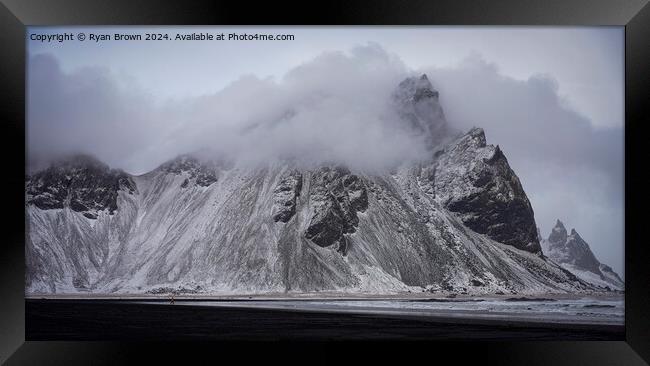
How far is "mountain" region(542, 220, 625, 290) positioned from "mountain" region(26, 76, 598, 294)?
230 inches

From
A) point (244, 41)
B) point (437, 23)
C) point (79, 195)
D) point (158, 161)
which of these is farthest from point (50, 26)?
point (79, 195)

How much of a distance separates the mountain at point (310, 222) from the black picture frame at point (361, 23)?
19.6 metres

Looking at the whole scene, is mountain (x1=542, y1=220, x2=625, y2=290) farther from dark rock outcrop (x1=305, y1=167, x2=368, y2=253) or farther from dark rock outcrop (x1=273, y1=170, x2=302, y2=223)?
A: dark rock outcrop (x1=273, y1=170, x2=302, y2=223)

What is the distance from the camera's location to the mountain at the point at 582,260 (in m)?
Answer: 21.0

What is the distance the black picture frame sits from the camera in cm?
1834

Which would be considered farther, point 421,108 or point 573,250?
point 421,108

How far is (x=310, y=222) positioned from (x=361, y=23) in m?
65.2

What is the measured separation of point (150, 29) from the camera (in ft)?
67.7

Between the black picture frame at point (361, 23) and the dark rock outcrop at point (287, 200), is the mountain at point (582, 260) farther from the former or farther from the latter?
the dark rock outcrop at point (287, 200)

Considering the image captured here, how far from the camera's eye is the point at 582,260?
26891 millimetres

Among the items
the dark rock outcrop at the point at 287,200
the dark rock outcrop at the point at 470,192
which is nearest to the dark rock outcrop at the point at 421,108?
the dark rock outcrop at the point at 470,192

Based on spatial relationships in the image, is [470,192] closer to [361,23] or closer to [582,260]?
[582,260]

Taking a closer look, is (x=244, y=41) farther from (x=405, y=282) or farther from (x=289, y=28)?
(x=405, y=282)

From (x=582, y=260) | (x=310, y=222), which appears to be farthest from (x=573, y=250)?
(x=310, y=222)
